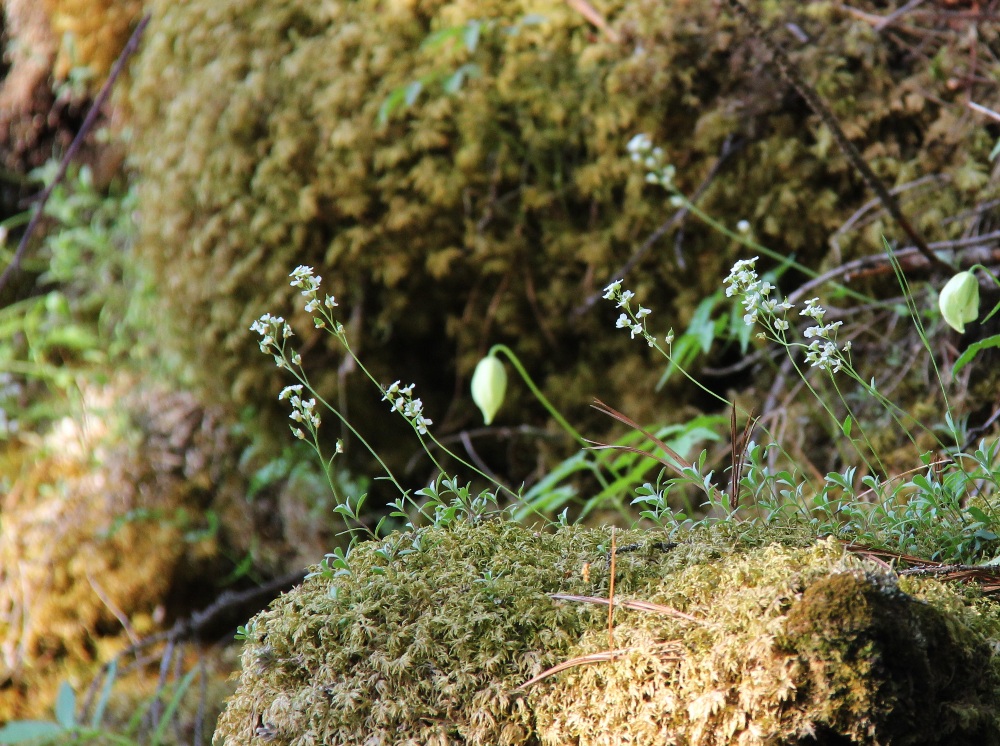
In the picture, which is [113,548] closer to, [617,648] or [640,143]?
[640,143]

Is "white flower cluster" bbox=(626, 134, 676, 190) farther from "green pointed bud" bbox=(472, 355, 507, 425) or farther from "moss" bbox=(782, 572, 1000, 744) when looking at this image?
"moss" bbox=(782, 572, 1000, 744)

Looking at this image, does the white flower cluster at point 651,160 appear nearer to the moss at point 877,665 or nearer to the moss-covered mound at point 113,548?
the moss at point 877,665

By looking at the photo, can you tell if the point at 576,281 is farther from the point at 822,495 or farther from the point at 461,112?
the point at 822,495

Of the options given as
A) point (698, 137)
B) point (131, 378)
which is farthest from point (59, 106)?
point (698, 137)

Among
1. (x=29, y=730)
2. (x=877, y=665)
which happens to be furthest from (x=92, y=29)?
(x=877, y=665)

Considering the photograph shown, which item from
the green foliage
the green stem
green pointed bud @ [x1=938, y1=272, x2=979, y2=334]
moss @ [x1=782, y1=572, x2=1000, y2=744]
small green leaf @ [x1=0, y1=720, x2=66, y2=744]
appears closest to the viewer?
moss @ [x1=782, y1=572, x2=1000, y2=744]

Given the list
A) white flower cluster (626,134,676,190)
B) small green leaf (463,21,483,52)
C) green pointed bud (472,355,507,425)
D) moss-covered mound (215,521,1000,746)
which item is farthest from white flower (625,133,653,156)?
moss-covered mound (215,521,1000,746)
